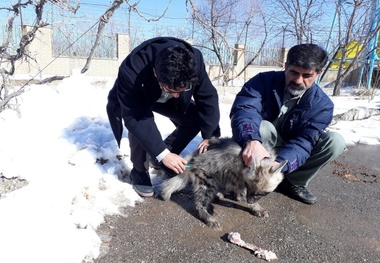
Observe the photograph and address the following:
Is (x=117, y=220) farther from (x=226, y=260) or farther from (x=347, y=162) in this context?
(x=347, y=162)

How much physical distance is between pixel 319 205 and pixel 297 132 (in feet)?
2.72

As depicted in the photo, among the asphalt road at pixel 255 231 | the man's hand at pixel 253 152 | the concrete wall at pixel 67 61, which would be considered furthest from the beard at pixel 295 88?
the concrete wall at pixel 67 61

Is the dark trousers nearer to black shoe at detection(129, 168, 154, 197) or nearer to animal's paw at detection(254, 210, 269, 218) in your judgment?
black shoe at detection(129, 168, 154, 197)

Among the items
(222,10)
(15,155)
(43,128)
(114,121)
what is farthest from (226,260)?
(222,10)

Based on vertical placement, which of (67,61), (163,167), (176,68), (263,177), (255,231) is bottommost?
(67,61)

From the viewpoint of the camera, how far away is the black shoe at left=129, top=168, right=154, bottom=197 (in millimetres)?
3270

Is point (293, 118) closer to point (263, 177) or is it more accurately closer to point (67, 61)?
point (263, 177)

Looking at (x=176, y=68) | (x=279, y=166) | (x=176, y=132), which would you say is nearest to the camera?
(x=176, y=68)

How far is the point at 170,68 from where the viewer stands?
242cm

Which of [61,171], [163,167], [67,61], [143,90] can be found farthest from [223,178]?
[67,61]

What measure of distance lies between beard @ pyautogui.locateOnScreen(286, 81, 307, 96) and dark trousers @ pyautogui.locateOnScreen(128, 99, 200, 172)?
981 millimetres

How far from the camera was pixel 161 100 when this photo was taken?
3.32 metres

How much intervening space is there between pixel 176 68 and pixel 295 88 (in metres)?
1.29

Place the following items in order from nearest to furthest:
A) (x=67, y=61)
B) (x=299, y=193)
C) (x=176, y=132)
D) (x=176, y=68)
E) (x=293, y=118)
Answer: (x=176, y=68) → (x=293, y=118) → (x=299, y=193) → (x=176, y=132) → (x=67, y=61)
